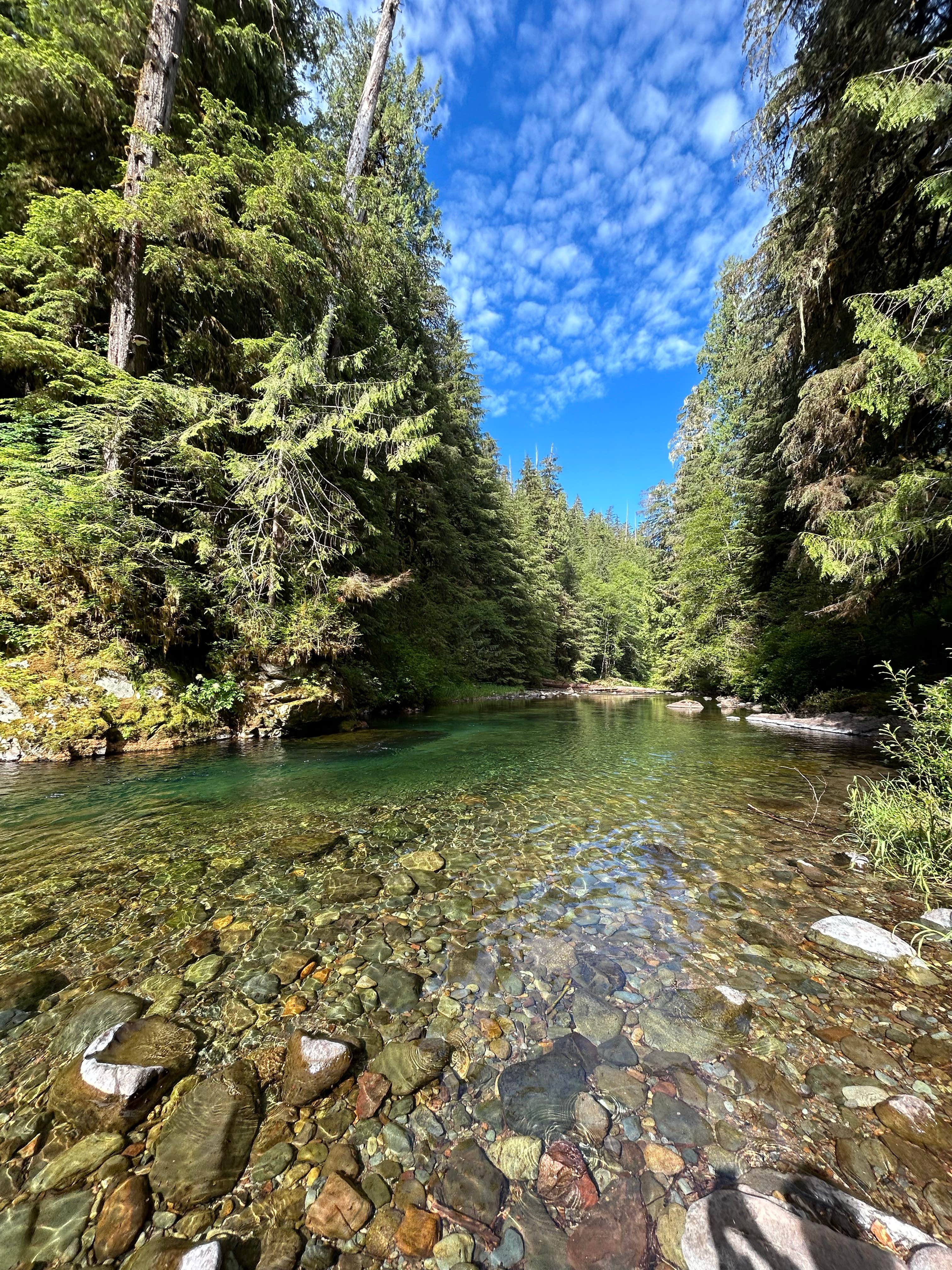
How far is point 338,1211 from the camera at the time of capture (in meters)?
1.47

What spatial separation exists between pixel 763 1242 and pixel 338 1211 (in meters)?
1.31

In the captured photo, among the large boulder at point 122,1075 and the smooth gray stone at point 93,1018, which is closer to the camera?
the large boulder at point 122,1075

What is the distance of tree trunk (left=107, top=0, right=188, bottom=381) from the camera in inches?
334

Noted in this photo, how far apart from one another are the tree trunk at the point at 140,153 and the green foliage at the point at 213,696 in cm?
600

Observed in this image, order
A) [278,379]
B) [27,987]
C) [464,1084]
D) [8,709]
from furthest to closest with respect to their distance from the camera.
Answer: [278,379]
[8,709]
[27,987]
[464,1084]

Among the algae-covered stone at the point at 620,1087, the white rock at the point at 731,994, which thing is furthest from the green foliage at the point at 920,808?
the algae-covered stone at the point at 620,1087

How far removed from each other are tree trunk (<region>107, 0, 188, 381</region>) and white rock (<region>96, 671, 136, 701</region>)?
18.6ft

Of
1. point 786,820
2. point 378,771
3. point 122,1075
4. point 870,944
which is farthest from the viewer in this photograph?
point 378,771

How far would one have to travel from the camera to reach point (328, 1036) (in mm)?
2189

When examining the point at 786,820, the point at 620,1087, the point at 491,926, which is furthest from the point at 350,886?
the point at 786,820

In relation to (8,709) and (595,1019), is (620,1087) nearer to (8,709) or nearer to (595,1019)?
(595,1019)

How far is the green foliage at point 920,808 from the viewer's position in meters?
3.48

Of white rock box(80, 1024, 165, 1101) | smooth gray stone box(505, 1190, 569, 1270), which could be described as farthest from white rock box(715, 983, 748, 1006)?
white rock box(80, 1024, 165, 1101)

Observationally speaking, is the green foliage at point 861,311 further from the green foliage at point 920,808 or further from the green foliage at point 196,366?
the green foliage at point 196,366
